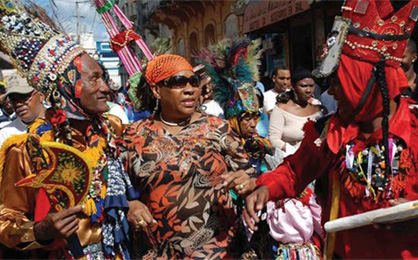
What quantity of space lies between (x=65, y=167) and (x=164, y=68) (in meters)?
1.12

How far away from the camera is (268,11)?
41.6 feet

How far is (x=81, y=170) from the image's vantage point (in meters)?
2.61

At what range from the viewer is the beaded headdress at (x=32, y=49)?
111 inches

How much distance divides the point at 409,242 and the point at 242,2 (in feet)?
44.7

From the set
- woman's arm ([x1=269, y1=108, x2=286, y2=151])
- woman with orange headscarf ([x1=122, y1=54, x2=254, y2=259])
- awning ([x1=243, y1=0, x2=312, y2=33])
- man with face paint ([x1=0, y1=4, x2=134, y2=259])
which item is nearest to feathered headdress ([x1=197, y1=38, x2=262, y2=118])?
woman's arm ([x1=269, y1=108, x2=286, y2=151])

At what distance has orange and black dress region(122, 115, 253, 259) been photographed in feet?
10.3

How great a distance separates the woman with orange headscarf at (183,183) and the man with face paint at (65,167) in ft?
0.60

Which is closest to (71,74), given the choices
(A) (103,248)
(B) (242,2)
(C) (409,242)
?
(A) (103,248)

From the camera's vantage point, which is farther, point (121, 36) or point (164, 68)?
point (121, 36)

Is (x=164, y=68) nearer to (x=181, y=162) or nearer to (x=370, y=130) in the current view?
(x=181, y=162)

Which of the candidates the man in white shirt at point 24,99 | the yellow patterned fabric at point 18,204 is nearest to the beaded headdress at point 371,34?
the yellow patterned fabric at point 18,204

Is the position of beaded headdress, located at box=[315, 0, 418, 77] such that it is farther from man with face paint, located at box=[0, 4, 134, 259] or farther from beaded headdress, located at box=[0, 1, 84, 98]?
beaded headdress, located at box=[0, 1, 84, 98]

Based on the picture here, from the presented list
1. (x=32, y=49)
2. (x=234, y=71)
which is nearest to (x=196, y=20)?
(x=234, y=71)

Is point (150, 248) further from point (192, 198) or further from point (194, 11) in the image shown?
point (194, 11)
